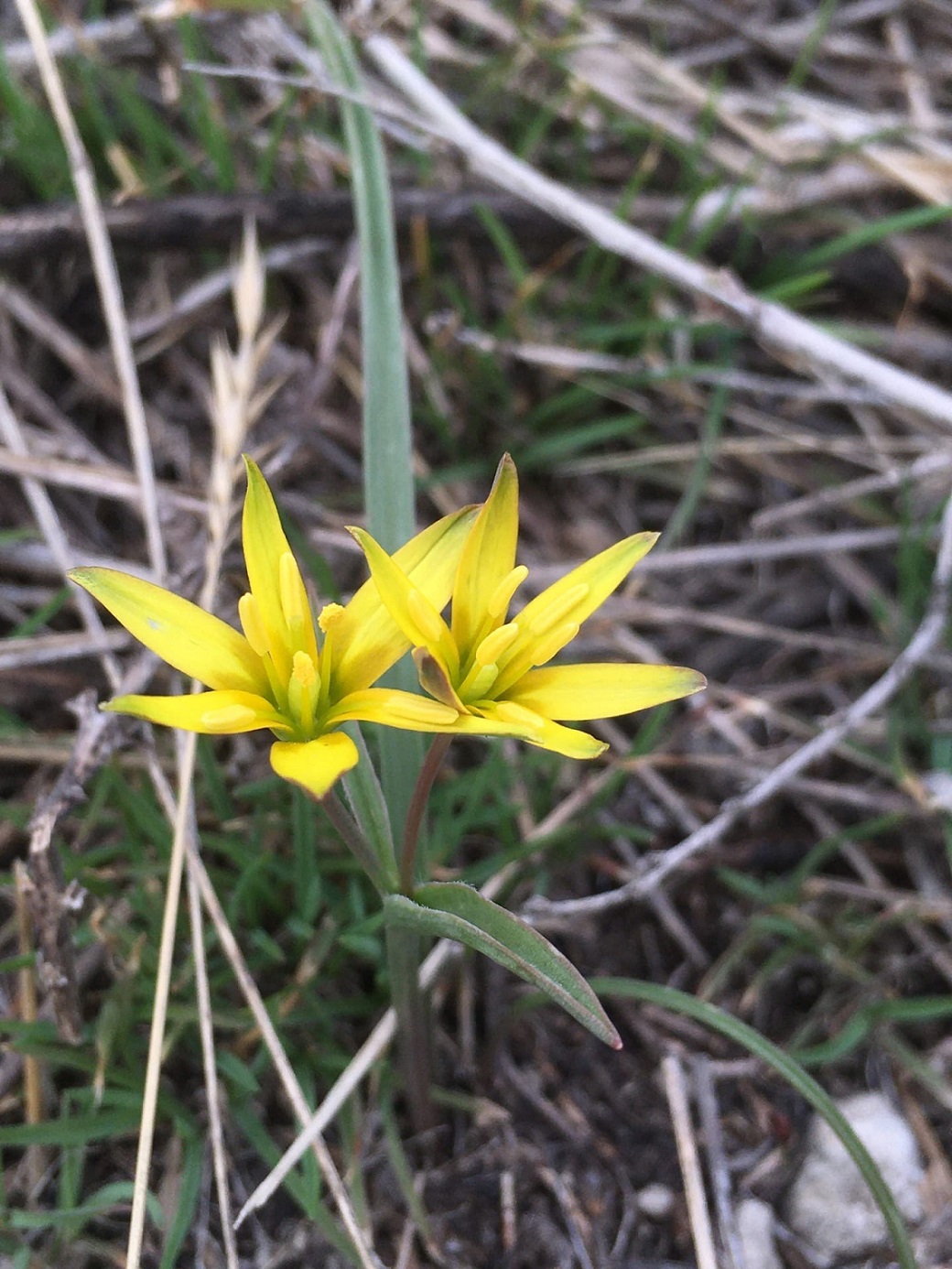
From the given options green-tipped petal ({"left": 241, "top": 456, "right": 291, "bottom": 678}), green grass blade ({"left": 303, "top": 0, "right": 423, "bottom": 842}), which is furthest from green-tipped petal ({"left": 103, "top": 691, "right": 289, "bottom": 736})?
green grass blade ({"left": 303, "top": 0, "right": 423, "bottom": 842})

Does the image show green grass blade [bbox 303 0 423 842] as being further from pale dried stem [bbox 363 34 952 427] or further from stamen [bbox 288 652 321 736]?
pale dried stem [bbox 363 34 952 427]

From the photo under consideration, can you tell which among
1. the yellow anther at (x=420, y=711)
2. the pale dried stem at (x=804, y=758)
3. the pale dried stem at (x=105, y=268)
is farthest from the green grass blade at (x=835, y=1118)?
the pale dried stem at (x=105, y=268)

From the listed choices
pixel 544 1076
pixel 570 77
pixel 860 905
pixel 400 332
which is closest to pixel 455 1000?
pixel 544 1076

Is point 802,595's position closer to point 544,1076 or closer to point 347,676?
point 544,1076

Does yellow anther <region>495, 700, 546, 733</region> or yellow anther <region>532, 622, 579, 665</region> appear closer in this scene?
yellow anther <region>495, 700, 546, 733</region>

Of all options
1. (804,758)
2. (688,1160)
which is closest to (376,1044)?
(688,1160)

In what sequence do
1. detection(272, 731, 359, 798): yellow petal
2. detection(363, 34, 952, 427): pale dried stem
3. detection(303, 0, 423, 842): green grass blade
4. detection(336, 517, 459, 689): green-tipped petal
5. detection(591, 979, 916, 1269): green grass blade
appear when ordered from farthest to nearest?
detection(363, 34, 952, 427): pale dried stem
detection(303, 0, 423, 842): green grass blade
detection(591, 979, 916, 1269): green grass blade
detection(336, 517, 459, 689): green-tipped petal
detection(272, 731, 359, 798): yellow petal

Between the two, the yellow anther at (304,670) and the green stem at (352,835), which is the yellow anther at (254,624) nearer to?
the yellow anther at (304,670)

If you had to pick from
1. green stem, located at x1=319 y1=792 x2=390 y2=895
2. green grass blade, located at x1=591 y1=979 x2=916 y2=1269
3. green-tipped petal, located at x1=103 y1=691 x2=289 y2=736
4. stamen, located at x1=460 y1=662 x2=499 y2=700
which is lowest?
green grass blade, located at x1=591 y1=979 x2=916 y2=1269
